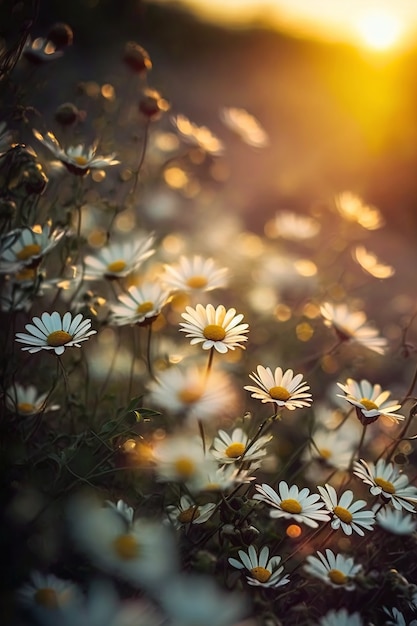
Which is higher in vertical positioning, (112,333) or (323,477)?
(323,477)

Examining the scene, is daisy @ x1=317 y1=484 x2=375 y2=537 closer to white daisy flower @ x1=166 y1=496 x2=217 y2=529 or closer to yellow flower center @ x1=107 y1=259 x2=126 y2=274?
white daisy flower @ x1=166 y1=496 x2=217 y2=529

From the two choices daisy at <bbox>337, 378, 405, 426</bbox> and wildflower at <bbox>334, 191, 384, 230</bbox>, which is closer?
daisy at <bbox>337, 378, 405, 426</bbox>

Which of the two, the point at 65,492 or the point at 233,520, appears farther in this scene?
the point at 65,492

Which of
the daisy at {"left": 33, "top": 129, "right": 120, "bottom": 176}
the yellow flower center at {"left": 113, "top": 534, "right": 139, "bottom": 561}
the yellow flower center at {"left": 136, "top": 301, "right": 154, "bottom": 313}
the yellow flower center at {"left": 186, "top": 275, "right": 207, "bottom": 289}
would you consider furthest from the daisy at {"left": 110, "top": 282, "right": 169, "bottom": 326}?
the yellow flower center at {"left": 113, "top": 534, "right": 139, "bottom": 561}

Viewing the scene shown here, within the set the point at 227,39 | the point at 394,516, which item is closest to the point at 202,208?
the point at 394,516

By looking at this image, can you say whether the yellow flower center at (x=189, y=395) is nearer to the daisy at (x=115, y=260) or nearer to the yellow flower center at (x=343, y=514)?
the yellow flower center at (x=343, y=514)

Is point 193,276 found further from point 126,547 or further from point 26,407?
point 126,547

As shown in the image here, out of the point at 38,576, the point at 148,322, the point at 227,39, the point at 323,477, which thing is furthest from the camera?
the point at 227,39

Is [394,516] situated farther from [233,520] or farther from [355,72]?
[355,72]
